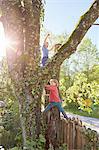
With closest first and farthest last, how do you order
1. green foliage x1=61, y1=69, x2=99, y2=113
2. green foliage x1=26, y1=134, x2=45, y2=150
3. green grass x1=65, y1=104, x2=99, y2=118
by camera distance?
green foliage x1=26, y1=134, x2=45, y2=150, green foliage x1=61, y1=69, x2=99, y2=113, green grass x1=65, y1=104, x2=99, y2=118

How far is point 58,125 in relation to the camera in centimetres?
878

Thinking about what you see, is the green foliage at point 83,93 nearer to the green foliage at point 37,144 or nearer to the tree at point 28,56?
the green foliage at point 37,144

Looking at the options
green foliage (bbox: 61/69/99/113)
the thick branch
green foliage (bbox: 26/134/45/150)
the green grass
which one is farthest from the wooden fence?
the green grass

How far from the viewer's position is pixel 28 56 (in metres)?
7.57

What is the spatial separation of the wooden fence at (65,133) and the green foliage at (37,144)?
247mm

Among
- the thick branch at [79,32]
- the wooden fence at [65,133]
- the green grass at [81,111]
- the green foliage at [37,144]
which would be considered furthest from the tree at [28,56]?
the green grass at [81,111]

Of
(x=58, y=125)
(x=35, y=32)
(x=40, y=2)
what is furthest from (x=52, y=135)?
(x=40, y=2)

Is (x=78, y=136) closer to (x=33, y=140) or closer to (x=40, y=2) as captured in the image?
(x=33, y=140)

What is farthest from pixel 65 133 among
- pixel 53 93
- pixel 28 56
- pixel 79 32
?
pixel 79 32

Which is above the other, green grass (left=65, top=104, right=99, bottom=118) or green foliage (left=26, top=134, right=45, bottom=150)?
green grass (left=65, top=104, right=99, bottom=118)

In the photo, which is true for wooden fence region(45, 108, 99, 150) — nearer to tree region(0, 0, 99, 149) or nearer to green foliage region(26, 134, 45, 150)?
green foliage region(26, 134, 45, 150)

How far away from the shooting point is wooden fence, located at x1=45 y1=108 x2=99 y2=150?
7442mm

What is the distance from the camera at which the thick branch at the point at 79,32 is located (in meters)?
7.38

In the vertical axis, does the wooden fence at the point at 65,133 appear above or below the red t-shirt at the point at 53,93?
below
